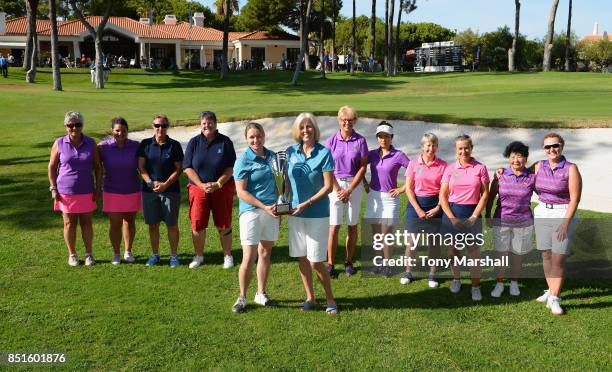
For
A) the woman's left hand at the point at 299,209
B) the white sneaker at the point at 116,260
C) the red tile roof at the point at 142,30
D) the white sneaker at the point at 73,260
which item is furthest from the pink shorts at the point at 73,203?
the red tile roof at the point at 142,30

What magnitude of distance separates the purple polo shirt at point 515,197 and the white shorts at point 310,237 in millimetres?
1771

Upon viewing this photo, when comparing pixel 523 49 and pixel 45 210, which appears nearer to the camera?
pixel 45 210

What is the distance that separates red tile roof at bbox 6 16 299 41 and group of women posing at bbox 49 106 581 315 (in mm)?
Answer: 52145

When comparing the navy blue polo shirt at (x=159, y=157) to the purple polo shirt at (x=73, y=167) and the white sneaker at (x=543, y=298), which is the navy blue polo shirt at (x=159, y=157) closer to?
the purple polo shirt at (x=73, y=167)

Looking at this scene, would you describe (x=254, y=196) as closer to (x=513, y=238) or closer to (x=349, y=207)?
(x=349, y=207)

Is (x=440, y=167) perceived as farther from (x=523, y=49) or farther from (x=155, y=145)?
(x=523, y=49)

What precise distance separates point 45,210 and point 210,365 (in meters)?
5.95

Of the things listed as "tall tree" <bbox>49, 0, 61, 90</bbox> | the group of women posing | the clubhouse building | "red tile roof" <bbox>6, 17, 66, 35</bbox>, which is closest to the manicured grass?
the group of women posing

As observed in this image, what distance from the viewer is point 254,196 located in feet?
19.0

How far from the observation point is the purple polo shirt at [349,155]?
681 cm

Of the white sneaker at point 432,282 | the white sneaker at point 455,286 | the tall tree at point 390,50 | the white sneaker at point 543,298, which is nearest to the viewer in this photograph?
the white sneaker at point 543,298

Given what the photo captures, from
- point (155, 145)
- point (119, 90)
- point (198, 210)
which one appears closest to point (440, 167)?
point (198, 210)

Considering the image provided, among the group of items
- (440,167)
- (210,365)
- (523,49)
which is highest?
(523,49)

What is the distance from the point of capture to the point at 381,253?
7.23m
